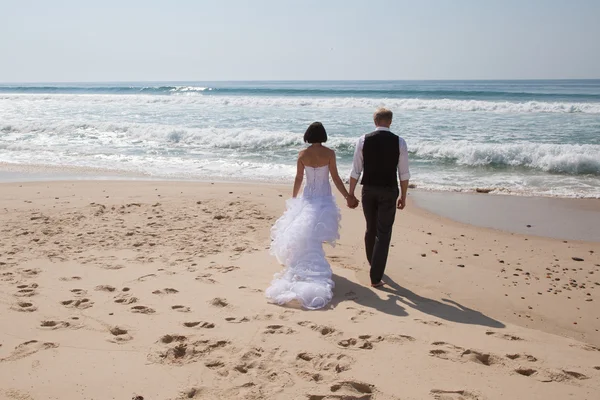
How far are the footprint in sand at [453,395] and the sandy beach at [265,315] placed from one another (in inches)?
0.5

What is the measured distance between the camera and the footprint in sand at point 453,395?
303cm

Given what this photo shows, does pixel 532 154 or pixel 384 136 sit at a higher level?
pixel 384 136

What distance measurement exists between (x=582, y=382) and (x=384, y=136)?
8.85 feet

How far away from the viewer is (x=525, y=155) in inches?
535

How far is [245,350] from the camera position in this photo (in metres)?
3.57

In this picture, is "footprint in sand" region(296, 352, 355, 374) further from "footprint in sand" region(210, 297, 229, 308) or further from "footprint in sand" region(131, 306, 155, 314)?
"footprint in sand" region(131, 306, 155, 314)

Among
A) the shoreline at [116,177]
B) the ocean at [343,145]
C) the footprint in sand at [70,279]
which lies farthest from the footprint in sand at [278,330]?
the ocean at [343,145]

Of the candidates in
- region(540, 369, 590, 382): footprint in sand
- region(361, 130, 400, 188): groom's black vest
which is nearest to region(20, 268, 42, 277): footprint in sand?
region(361, 130, 400, 188): groom's black vest

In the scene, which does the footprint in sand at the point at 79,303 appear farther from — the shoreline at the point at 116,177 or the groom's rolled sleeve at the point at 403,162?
the shoreline at the point at 116,177

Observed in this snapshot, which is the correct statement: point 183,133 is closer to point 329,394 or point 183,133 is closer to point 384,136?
point 384,136

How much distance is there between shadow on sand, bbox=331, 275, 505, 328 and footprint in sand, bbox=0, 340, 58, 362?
7.83 ft

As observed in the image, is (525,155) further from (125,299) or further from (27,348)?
(27,348)

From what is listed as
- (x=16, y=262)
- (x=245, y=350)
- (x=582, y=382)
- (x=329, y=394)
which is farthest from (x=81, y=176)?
(x=582, y=382)

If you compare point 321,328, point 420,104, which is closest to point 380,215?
point 321,328
